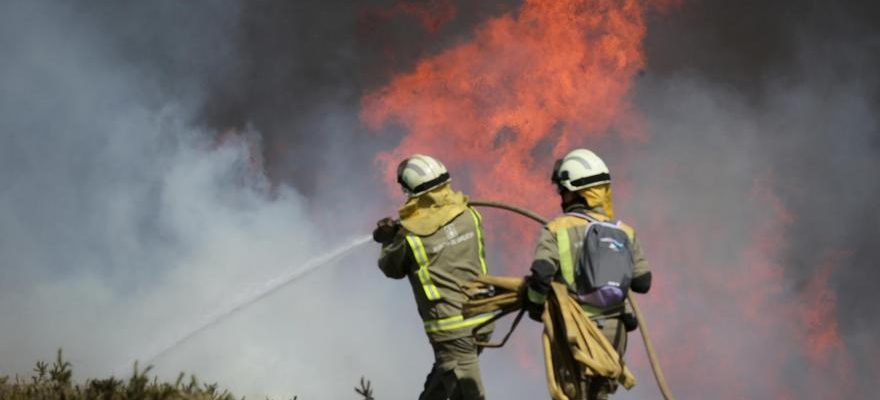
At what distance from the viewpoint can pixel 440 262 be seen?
31.4ft

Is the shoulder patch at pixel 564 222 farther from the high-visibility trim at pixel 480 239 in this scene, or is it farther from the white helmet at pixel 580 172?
the high-visibility trim at pixel 480 239

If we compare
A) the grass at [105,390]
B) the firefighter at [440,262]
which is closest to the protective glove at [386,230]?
the firefighter at [440,262]

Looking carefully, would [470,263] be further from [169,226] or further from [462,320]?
Result: [169,226]

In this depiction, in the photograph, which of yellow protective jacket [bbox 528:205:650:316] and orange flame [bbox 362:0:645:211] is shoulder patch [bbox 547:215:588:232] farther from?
orange flame [bbox 362:0:645:211]

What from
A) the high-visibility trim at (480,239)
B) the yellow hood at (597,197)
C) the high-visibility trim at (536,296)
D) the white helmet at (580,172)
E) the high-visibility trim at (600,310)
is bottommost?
the high-visibility trim at (600,310)

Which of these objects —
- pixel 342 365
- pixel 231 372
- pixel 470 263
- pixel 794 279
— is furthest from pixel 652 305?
pixel 470 263

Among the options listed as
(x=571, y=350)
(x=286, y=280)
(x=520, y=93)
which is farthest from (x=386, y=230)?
(x=520, y=93)

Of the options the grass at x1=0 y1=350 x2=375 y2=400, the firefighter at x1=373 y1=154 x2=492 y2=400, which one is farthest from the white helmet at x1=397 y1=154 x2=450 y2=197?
the grass at x1=0 y1=350 x2=375 y2=400

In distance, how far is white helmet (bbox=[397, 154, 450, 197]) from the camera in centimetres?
978

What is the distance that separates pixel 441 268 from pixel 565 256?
1775 millimetres

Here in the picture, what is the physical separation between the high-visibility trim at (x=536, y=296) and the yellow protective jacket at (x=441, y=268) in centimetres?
141

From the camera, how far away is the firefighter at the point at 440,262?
939 centimetres

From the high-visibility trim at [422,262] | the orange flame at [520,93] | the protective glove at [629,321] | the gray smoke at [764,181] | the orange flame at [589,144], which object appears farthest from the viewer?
the orange flame at [520,93]

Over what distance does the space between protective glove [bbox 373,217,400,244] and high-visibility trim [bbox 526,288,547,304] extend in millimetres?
1977
